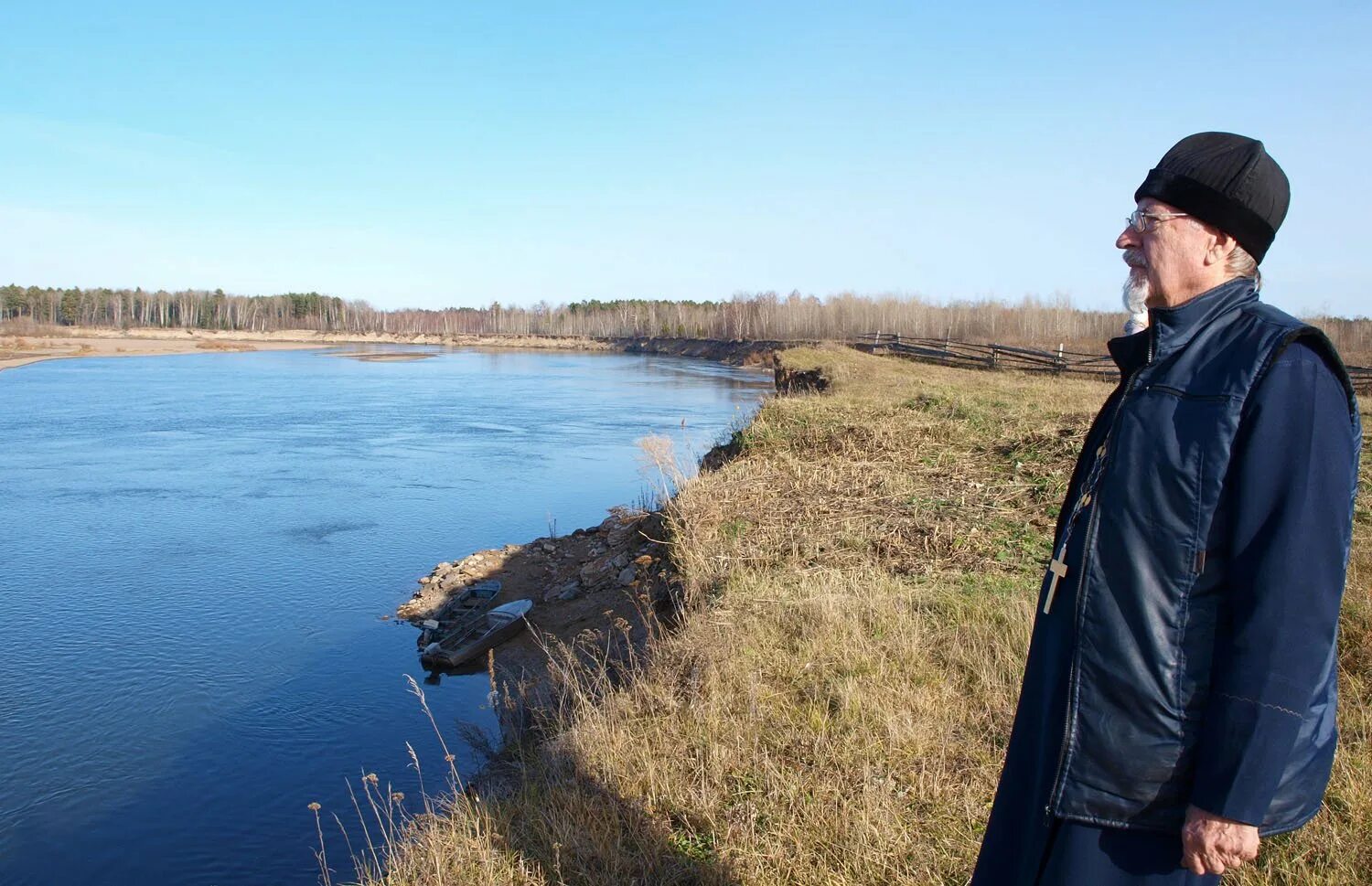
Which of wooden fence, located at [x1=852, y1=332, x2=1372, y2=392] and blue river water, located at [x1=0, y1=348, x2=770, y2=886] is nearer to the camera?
blue river water, located at [x1=0, y1=348, x2=770, y2=886]

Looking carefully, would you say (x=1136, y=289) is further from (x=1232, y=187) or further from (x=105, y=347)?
(x=105, y=347)

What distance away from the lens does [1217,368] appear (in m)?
1.78

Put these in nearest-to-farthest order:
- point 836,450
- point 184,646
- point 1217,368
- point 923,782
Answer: point 1217,368, point 923,782, point 184,646, point 836,450

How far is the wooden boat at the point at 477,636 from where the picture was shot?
10.8 m

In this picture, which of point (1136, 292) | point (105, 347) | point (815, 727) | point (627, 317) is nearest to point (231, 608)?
point (815, 727)

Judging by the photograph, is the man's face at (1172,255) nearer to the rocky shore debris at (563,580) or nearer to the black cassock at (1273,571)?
the black cassock at (1273,571)

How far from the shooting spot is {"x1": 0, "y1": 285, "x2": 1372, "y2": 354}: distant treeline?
60594mm

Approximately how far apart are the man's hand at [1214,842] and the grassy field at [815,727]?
182cm

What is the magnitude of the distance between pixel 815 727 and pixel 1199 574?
3.11 meters

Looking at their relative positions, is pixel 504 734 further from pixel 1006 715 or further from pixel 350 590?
pixel 350 590

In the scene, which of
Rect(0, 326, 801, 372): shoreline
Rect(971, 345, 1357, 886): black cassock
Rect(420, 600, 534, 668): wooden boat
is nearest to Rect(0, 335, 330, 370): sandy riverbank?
Rect(0, 326, 801, 372): shoreline

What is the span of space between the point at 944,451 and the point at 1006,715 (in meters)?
6.81

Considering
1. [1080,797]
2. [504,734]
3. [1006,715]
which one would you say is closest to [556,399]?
[504,734]

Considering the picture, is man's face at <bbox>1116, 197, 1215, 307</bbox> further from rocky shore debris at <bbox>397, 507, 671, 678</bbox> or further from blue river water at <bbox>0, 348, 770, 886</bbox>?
rocky shore debris at <bbox>397, 507, 671, 678</bbox>
